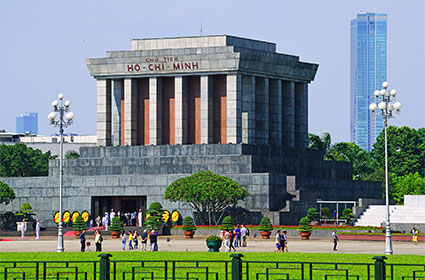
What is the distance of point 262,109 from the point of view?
308 ft

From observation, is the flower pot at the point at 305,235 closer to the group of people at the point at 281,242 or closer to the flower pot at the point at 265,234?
the flower pot at the point at 265,234

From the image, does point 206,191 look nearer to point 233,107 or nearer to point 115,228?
point 115,228

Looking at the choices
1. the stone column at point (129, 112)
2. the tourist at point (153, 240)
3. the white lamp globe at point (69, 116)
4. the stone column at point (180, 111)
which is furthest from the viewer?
the stone column at point (129, 112)

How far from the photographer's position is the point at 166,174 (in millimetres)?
87938

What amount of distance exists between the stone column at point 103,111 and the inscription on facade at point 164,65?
3.99m

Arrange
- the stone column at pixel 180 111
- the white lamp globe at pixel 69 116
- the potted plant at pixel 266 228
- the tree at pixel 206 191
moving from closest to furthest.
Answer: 1. the white lamp globe at pixel 69 116
2. the potted plant at pixel 266 228
3. the tree at pixel 206 191
4. the stone column at pixel 180 111

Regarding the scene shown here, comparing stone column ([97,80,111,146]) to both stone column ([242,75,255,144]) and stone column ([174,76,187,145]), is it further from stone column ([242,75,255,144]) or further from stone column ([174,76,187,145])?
stone column ([242,75,255,144])

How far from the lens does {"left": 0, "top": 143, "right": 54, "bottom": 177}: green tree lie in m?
133

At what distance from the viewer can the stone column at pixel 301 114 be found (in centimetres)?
10012

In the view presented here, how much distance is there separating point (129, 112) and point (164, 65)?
571cm

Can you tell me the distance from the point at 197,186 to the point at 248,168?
7.05m

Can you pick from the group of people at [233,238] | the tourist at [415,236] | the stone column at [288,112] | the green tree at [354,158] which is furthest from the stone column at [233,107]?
the green tree at [354,158]

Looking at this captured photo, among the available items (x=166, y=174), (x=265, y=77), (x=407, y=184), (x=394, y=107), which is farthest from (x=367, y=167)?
(x=394, y=107)

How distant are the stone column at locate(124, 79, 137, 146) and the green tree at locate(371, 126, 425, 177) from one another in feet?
203
